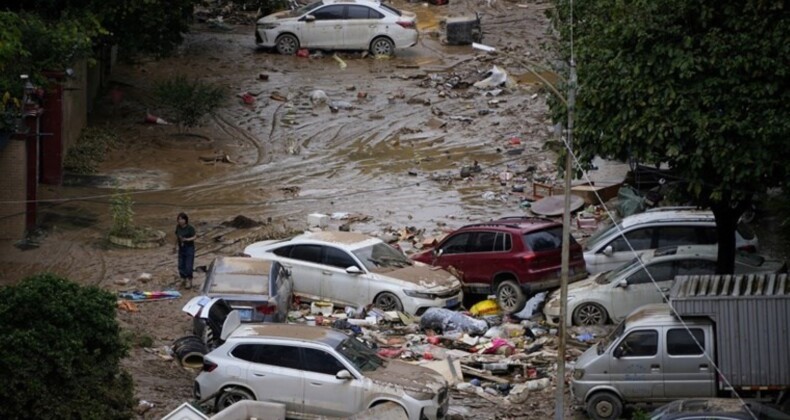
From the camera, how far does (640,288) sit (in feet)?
70.1

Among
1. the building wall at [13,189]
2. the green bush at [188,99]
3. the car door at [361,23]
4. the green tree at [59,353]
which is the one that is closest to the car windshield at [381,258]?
the green tree at [59,353]

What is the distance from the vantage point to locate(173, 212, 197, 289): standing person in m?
23.5

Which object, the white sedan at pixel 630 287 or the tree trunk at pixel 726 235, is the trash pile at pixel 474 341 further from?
the tree trunk at pixel 726 235

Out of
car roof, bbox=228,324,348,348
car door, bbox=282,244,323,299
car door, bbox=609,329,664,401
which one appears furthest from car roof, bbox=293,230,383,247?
car door, bbox=609,329,664,401

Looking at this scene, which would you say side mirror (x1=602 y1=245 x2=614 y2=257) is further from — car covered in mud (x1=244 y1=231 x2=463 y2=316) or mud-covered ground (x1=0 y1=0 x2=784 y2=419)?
mud-covered ground (x1=0 y1=0 x2=784 y2=419)

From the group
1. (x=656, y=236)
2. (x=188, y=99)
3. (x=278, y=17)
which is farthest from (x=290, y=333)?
(x=278, y=17)

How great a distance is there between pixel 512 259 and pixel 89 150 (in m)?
13.8

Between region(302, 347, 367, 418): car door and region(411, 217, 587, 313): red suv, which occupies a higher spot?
region(411, 217, 587, 313): red suv

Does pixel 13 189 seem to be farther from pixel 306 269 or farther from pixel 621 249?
pixel 621 249

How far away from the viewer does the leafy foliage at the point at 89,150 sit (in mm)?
31219

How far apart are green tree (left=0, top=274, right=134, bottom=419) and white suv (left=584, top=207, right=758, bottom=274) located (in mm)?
10128

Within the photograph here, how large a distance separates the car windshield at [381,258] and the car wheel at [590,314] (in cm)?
326

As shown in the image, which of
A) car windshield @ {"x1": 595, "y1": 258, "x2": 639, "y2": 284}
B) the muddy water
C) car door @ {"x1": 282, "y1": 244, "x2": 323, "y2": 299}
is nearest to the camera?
car windshield @ {"x1": 595, "y1": 258, "x2": 639, "y2": 284}

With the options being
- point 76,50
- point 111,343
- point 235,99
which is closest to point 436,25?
point 235,99
